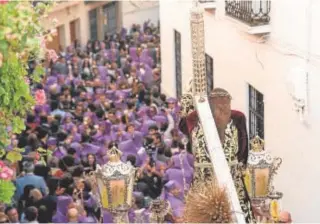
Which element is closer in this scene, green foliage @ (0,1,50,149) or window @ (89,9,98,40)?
green foliage @ (0,1,50,149)

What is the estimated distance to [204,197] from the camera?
481cm

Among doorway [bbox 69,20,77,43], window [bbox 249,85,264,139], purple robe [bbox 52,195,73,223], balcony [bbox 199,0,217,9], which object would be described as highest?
doorway [bbox 69,20,77,43]

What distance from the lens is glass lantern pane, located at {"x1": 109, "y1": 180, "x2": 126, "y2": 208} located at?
5672mm

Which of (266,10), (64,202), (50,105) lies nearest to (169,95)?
(50,105)

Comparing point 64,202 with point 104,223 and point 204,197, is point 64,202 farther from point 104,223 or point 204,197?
point 204,197

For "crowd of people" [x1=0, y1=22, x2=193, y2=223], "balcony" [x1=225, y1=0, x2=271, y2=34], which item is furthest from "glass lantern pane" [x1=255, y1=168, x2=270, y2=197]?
"balcony" [x1=225, y1=0, x2=271, y2=34]

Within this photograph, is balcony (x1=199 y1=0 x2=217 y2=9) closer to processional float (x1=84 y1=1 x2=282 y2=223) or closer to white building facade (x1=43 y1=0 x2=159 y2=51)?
processional float (x1=84 y1=1 x2=282 y2=223)

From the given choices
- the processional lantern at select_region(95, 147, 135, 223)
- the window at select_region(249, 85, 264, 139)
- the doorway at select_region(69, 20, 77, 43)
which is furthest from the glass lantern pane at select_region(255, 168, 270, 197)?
the doorway at select_region(69, 20, 77, 43)

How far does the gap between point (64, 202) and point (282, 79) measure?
2.86 m

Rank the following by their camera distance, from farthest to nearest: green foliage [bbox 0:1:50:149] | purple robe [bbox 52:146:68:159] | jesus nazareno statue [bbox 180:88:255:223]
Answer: purple robe [bbox 52:146:68:159] → jesus nazareno statue [bbox 180:88:255:223] → green foliage [bbox 0:1:50:149]

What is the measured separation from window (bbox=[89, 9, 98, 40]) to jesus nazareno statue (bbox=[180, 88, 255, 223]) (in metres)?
21.2

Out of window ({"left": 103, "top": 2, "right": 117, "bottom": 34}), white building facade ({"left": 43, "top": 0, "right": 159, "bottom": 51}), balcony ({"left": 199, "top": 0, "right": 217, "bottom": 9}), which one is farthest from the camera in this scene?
window ({"left": 103, "top": 2, "right": 117, "bottom": 34})

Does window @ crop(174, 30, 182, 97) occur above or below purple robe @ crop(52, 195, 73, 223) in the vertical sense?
above

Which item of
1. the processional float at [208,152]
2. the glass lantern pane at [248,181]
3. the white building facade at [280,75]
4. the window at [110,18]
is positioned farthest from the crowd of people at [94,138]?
the window at [110,18]
